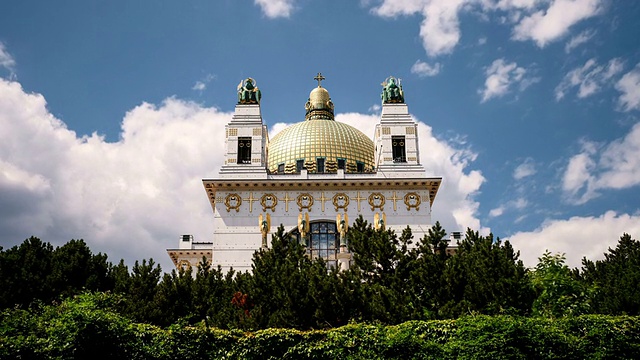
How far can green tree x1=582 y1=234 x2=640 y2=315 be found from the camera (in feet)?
94.3

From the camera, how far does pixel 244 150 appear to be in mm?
47281

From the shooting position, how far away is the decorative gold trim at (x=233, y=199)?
44031 mm

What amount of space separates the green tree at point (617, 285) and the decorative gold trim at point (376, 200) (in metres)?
13.7

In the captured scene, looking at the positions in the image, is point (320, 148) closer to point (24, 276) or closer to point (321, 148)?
point (321, 148)

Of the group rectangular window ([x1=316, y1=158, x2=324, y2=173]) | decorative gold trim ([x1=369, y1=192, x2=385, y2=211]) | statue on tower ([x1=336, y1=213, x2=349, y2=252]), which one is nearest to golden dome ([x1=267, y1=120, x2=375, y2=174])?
rectangular window ([x1=316, y1=158, x2=324, y2=173])

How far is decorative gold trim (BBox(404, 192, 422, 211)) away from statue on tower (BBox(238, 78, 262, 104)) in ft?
46.2

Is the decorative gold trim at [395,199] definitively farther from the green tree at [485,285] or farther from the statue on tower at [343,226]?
the green tree at [485,285]

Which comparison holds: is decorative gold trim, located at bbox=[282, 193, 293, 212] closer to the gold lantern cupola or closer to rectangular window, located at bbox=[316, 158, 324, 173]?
rectangular window, located at bbox=[316, 158, 324, 173]

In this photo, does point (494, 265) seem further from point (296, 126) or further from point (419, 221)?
point (296, 126)

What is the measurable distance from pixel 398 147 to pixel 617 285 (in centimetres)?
2017

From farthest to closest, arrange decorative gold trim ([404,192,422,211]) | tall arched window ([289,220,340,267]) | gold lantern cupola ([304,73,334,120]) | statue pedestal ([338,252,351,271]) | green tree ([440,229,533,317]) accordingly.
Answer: gold lantern cupola ([304,73,334,120]), decorative gold trim ([404,192,422,211]), tall arched window ([289,220,340,267]), statue pedestal ([338,252,351,271]), green tree ([440,229,533,317])

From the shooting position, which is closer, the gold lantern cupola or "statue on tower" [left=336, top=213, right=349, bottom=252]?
"statue on tower" [left=336, top=213, right=349, bottom=252]

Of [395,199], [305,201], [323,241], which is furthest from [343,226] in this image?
[395,199]

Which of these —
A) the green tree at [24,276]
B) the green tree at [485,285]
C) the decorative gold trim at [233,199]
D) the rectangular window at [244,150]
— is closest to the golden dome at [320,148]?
the rectangular window at [244,150]
